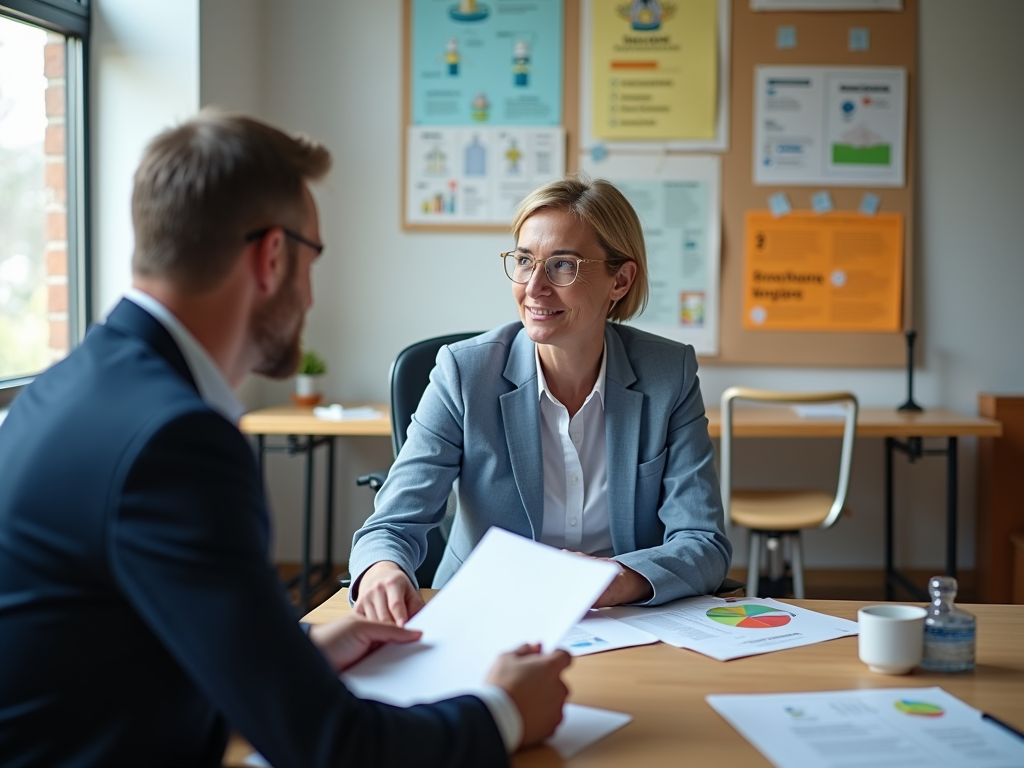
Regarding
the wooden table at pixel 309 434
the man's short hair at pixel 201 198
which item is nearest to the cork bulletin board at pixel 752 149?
the wooden table at pixel 309 434

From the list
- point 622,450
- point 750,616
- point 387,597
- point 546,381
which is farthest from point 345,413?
point 750,616

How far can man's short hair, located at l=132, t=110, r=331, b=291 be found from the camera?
97 centimetres

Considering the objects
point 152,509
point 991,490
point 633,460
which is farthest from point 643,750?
point 991,490

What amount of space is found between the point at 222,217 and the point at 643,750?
0.66m

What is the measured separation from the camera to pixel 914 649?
122 centimetres

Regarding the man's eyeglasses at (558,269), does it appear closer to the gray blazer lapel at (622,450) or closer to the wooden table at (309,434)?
the gray blazer lapel at (622,450)

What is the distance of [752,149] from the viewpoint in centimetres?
416

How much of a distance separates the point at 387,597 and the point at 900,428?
2.65 m

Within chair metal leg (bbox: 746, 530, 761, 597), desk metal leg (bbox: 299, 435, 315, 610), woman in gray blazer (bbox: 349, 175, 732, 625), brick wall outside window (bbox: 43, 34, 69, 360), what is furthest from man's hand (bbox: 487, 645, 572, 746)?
desk metal leg (bbox: 299, 435, 315, 610)

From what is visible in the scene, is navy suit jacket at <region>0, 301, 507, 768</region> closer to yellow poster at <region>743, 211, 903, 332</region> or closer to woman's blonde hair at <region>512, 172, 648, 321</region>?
woman's blonde hair at <region>512, 172, 648, 321</region>

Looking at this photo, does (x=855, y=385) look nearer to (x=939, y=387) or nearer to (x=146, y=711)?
(x=939, y=387)

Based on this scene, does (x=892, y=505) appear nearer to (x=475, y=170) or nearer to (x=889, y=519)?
(x=889, y=519)

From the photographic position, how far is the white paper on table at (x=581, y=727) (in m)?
1.01

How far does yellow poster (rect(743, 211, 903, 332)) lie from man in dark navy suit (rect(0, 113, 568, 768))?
3.42 meters
